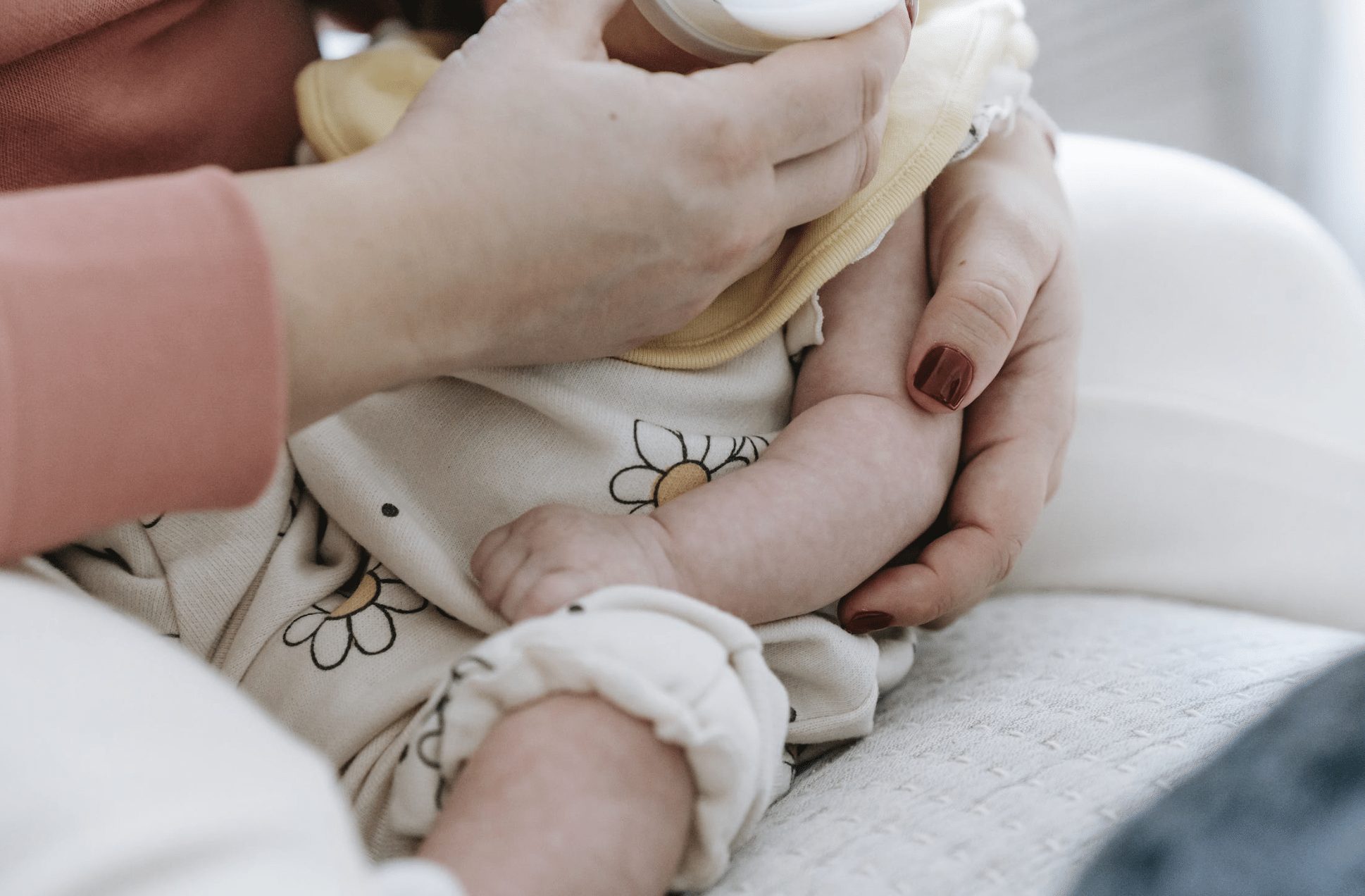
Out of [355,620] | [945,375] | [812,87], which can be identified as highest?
[812,87]

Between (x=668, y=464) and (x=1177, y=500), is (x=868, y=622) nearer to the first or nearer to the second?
(x=668, y=464)

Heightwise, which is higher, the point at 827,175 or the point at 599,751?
the point at 827,175

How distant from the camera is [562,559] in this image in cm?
45

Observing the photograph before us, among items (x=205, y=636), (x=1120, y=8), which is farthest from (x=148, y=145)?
(x=1120, y=8)

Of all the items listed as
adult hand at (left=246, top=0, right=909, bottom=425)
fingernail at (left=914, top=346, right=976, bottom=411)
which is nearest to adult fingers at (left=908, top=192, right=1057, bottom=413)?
fingernail at (left=914, top=346, right=976, bottom=411)

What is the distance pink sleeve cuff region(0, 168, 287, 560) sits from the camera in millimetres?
316

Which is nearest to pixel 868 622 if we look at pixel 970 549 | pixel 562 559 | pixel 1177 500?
pixel 970 549

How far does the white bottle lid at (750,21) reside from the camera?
1.51 feet

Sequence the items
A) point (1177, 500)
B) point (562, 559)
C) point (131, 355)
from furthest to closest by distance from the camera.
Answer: point (1177, 500), point (562, 559), point (131, 355)

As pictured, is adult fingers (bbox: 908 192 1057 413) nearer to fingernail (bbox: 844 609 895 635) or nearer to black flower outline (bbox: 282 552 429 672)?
fingernail (bbox: 844 609 895 635)

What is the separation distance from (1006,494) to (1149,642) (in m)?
0.10

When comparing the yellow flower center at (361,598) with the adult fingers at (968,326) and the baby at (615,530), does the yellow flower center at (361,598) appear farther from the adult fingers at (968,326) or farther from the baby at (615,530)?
the adult fingers at (968,326)

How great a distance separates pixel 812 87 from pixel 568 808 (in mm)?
301

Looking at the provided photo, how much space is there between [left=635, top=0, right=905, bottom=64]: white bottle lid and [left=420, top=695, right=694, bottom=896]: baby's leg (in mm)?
287
